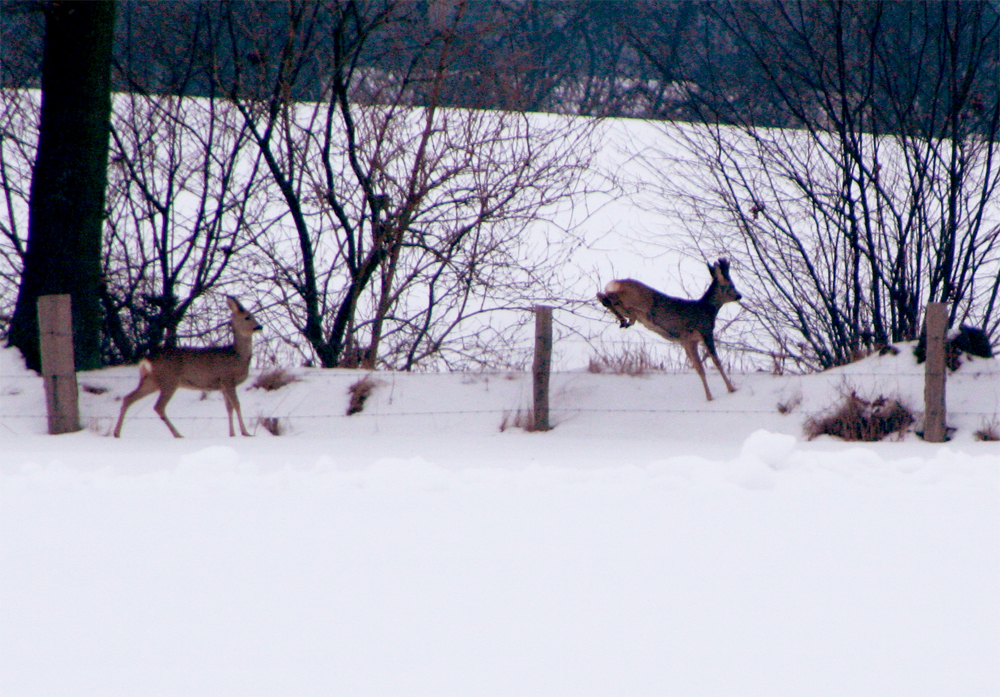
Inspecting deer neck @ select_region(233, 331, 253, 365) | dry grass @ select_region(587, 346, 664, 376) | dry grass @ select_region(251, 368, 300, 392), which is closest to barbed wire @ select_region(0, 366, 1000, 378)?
dry grass @ select_region(587, 346, 664, 376)

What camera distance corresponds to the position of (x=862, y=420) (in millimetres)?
7340

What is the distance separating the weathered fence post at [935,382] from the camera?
7078mm

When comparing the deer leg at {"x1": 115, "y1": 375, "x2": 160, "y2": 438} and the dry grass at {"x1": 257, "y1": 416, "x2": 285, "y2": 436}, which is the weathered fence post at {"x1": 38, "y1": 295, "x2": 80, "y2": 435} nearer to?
the deer leg at {"x1": 115, "y1": 375, "x2": 160, "y2": 438}

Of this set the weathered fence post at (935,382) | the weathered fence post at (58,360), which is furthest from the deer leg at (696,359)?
the weathered fence post at (58,360)

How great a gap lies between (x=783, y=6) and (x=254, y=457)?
7311 mm

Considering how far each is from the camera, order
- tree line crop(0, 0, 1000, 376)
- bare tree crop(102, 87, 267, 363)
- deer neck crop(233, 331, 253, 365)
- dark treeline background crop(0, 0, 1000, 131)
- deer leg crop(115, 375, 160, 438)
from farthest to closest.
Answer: bare tree crop(102, 87, 267, 363)
dark treeline background crop(0, 0, 1000, 131)
tree line crop(0, 0, 1000, 376)
deer neck crop(233, 331, 253, 365)
deer leg crop(115, 375, 160, 438)

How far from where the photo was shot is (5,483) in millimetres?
5082

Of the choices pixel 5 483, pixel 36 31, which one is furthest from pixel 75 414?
pixel 36 31

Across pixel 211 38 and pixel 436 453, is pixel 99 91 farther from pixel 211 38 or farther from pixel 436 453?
pixel 436 453

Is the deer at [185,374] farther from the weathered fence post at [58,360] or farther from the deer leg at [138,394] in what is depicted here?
the weathered fence post at [58,360]

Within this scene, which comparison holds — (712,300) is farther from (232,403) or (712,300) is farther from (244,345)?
(232,403)

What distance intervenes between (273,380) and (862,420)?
16.3ft

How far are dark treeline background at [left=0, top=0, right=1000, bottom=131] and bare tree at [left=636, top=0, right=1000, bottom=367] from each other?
9 cm

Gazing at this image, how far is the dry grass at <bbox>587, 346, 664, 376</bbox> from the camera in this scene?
853cm
